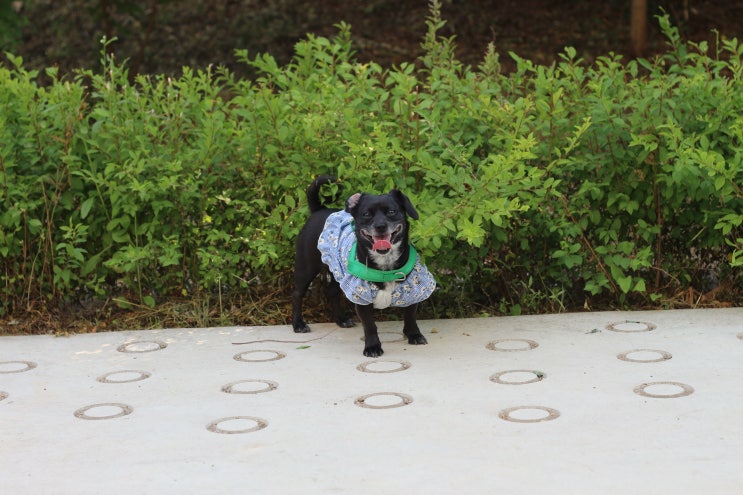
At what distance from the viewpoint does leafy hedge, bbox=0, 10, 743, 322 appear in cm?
506

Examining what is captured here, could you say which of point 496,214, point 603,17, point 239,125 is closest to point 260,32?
point 603,17

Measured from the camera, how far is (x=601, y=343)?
4.64 m

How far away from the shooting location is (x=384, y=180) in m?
5.17

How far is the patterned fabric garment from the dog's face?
0.10m

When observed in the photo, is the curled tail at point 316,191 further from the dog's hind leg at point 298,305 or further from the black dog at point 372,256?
the dog's hind leg at point 298,305

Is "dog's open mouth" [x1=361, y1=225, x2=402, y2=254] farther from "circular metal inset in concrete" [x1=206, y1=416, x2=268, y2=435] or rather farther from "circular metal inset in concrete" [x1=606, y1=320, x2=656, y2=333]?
"circular metal inset in concrete" [x1=606, y1=320, x2=656, y2=333]

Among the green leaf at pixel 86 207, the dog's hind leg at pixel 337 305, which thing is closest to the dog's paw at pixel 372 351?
the dog's hind leg at pixel 337 305

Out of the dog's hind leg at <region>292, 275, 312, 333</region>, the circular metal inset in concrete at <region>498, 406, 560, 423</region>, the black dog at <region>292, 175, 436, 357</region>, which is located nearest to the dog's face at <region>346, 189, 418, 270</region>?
the black dog at <region>292, 175, 436, 357</region>

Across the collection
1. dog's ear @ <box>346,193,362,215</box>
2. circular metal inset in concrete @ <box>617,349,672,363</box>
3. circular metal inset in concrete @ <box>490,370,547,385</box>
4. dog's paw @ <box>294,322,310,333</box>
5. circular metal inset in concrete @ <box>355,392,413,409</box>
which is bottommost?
circular metal inset in concrete @ <box>355,392,413,409</box>

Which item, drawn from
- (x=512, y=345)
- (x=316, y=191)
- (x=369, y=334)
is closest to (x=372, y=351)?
(x=369, y=334)

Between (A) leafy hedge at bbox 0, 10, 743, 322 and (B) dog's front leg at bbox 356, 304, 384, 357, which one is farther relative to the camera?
(A) leafy hedge at bbox 0, 10, 743, 322

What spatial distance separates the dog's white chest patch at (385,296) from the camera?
4.64 m

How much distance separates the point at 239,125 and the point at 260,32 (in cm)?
1056

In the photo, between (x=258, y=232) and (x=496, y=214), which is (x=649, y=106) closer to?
(x=496, y=214)
